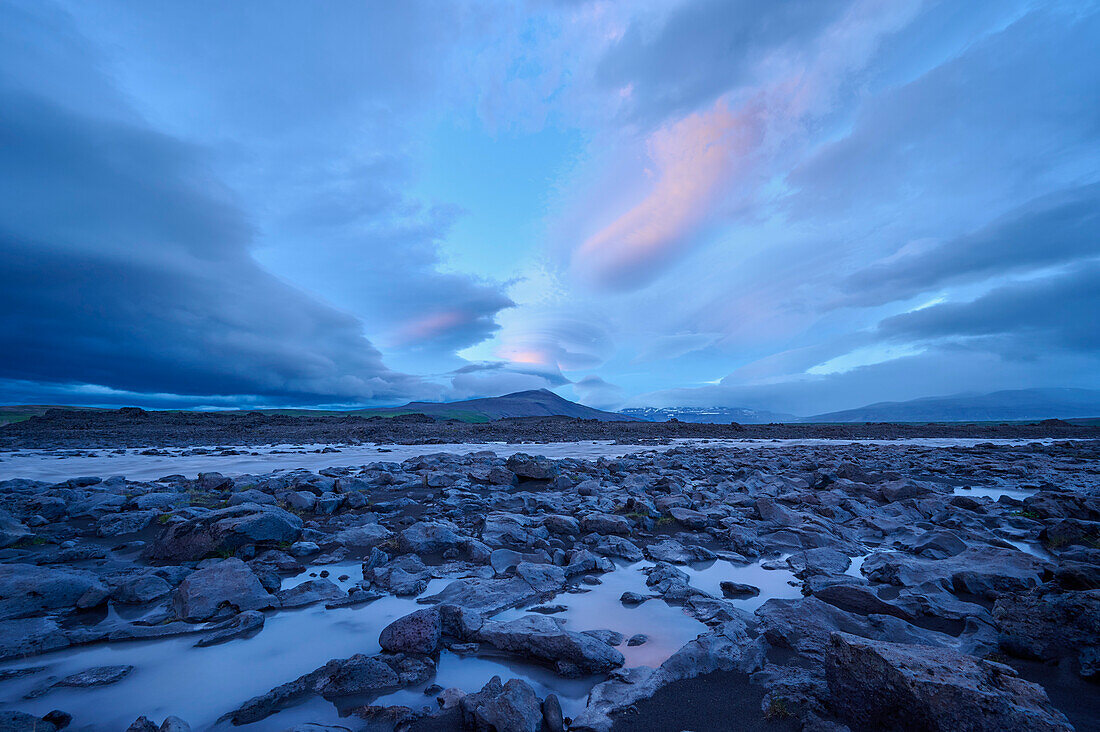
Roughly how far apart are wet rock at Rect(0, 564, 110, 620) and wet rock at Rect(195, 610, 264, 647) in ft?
6.26

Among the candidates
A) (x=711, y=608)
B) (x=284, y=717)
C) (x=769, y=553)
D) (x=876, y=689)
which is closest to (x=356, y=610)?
(x=284, y=717)

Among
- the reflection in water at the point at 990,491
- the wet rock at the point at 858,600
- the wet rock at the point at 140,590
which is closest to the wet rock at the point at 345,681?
the wet rock at the point at 140,590

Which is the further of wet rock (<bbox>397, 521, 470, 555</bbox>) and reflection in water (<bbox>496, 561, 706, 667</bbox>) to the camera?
wet rock (<bbox>397, 521, 470, 555</bbox>)

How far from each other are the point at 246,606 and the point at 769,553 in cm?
808

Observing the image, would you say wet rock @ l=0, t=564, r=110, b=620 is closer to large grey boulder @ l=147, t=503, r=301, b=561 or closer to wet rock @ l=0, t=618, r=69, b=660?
wet rock @ l=0, t=618, r=69, b=660

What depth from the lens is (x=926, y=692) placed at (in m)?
2.71

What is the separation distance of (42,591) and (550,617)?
6.19 meters

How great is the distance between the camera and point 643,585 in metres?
6.11

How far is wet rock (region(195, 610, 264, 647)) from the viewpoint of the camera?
14.6 ft

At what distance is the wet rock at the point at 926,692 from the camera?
257cm

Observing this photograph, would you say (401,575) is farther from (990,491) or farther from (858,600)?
(990,491)

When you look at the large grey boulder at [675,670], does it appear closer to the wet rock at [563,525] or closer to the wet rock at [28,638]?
the wet rock at [563,525]

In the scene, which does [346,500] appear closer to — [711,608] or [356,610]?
[356,610]

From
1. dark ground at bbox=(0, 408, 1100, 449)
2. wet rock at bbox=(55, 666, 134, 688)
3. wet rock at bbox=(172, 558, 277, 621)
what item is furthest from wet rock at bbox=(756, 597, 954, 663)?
dark ground at bbox=(0, 408, 1100, 449)
